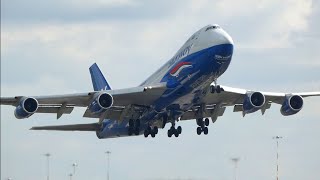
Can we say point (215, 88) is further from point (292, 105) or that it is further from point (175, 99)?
point (292, 105)

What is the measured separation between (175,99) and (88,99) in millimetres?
6997

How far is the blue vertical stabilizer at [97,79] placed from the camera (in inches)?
4043

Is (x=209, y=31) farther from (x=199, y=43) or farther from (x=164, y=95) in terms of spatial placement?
(x=164, y=95)

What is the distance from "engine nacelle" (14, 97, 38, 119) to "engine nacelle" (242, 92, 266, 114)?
56.1ft

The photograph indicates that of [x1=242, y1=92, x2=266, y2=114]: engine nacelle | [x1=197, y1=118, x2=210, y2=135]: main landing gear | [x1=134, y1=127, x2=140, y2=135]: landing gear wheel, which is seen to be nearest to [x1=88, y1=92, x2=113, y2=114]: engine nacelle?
[x1=134, y1=127, x2=140, y2=135]: landing gear wheel

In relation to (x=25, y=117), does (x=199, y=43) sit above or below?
above

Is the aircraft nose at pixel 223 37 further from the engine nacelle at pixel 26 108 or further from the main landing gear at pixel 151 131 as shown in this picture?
the engine nacelle at pixel 26 108

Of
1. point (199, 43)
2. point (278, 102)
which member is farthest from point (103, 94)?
point (278, 102)

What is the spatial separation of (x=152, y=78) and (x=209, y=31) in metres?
9.04

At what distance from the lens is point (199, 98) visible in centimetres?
8788

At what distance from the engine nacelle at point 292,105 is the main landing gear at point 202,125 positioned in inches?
253

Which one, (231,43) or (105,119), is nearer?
(231,43)

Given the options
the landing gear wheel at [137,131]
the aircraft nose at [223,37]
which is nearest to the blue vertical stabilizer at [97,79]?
the landing gear wheel at [137,131]

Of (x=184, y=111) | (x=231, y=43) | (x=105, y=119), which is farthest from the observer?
(x=105, y=119)
